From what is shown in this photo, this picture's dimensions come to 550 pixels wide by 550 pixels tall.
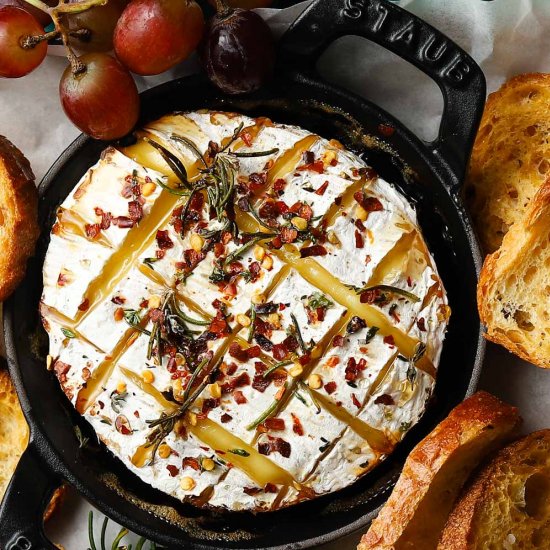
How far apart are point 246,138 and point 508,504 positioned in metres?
1.17

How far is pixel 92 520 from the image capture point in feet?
8.52

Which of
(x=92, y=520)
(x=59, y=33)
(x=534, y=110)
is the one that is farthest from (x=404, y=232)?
(x=92, y=520)

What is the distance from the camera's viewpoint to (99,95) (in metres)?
2.18

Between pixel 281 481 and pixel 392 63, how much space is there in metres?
1.24

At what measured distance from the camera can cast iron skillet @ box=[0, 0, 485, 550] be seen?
228 cm

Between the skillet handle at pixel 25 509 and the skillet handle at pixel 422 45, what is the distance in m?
1.37

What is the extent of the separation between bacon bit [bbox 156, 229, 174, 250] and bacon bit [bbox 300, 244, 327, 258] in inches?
13.1

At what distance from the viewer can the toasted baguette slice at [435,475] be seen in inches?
84.5

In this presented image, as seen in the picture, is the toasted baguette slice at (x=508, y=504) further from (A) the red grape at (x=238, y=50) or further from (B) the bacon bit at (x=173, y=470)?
(A) the red grape at (x=238, y=50)

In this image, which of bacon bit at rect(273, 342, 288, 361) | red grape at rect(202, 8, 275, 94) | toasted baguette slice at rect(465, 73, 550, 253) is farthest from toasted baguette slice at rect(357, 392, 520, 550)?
red grape at rect(202, 8, 275, 94)

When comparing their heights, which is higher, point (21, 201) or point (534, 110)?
point (534, 110)

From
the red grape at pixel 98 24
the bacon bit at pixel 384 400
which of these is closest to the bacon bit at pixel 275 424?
the bacon bit at pixel 384 400

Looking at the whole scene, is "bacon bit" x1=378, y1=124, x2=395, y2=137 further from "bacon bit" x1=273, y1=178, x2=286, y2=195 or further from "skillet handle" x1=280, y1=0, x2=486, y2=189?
"bacon bit" x1=273, y1=178, x2=286, y2=195

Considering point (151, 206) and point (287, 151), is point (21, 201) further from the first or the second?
point (287, 151)
